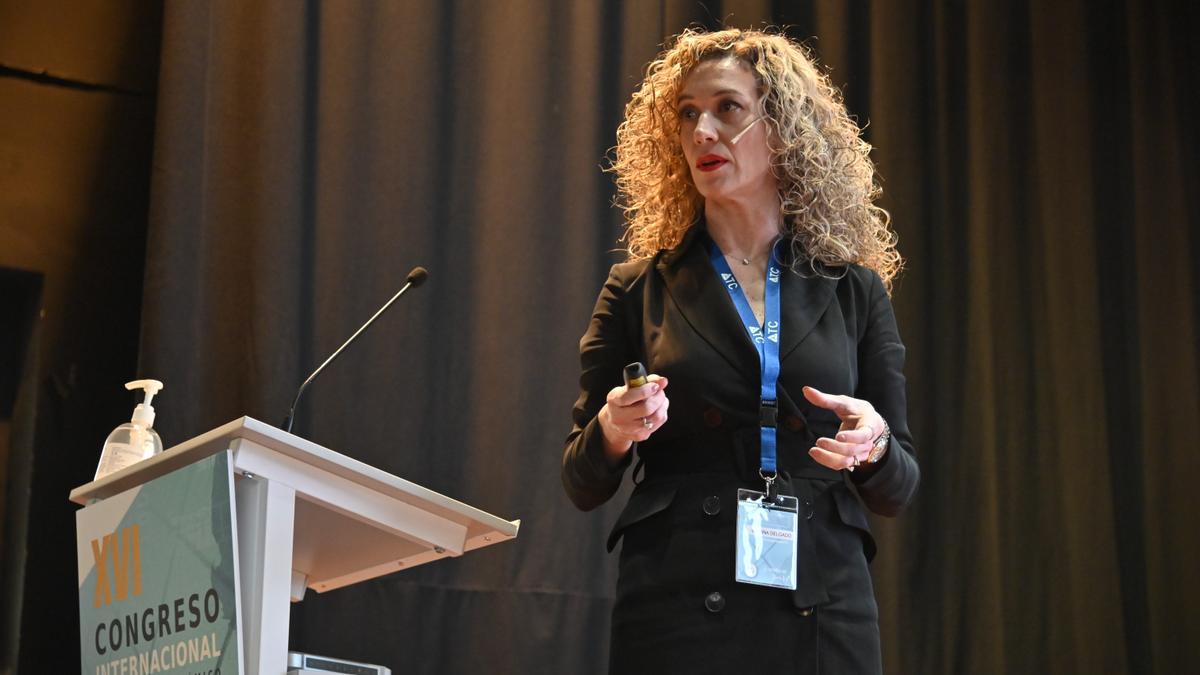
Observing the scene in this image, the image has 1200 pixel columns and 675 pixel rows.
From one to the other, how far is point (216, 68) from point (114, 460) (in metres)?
1.33

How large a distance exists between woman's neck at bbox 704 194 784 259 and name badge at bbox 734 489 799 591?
1.54ft

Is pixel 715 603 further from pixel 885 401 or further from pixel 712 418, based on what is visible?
pixel 885 401

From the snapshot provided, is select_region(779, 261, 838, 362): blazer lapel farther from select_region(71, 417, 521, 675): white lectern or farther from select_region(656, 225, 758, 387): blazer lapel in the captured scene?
select_region(71, 417, 521, 675): white lectern

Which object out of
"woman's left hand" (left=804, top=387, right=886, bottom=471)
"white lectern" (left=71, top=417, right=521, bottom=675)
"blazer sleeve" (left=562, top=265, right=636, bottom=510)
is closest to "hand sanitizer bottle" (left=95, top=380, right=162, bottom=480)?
"white lectern" (left=71, top=417, right=521, bottom=675)

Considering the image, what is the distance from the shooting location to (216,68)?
334 cm

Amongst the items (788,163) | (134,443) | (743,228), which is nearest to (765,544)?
(743,228)

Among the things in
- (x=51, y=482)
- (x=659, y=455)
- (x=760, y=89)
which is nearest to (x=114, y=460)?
(x=51, y=482)

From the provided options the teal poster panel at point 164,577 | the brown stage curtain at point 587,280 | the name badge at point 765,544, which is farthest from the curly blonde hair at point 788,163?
the brown stage curtain at point 587,280

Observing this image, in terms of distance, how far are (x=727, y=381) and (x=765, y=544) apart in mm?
241

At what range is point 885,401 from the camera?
1965 millimetres

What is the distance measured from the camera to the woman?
5.74 feet

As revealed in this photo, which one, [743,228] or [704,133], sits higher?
[704,133]

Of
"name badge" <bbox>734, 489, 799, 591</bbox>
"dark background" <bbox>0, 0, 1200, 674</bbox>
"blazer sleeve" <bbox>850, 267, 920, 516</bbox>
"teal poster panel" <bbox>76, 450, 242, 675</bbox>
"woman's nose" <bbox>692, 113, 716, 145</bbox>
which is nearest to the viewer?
"teal poster panel" <bbox>76, 450, 242, 675</bbox>

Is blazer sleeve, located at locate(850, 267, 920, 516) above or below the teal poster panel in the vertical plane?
above
